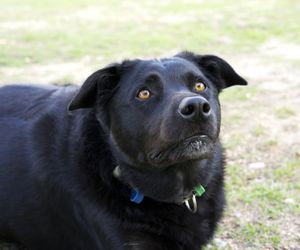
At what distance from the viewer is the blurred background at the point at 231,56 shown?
475 centimetres

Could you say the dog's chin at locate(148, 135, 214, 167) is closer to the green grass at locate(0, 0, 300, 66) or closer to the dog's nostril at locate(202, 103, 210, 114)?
the dog's nostril at locate(202, 103, 210, 114)

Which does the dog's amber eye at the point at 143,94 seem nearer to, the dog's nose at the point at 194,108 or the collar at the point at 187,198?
the dog's nose at the point at 194,108

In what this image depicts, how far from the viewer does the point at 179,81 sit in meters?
3.46

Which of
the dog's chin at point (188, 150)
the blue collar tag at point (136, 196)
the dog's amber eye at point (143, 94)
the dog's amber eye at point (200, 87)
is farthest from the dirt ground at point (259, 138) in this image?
the dog's amber eye at point (143, 94)

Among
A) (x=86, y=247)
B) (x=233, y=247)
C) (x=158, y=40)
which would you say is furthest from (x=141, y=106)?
(x=158, y=40)

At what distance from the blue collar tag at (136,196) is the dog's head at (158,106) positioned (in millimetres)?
180

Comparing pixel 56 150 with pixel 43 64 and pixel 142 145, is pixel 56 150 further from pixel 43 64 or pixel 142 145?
pixel 43 64

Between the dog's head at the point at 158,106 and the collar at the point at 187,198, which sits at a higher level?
the dog's head at the point at 158,106

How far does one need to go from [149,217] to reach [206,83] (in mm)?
972

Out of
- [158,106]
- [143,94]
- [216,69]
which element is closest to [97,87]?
[143,94]

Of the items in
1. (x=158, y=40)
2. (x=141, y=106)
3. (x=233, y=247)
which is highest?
(x=141, y=106)

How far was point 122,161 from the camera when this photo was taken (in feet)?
11.8

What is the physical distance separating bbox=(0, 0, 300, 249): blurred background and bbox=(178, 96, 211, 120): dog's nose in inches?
61.6

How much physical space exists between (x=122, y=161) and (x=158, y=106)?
0.51 m
